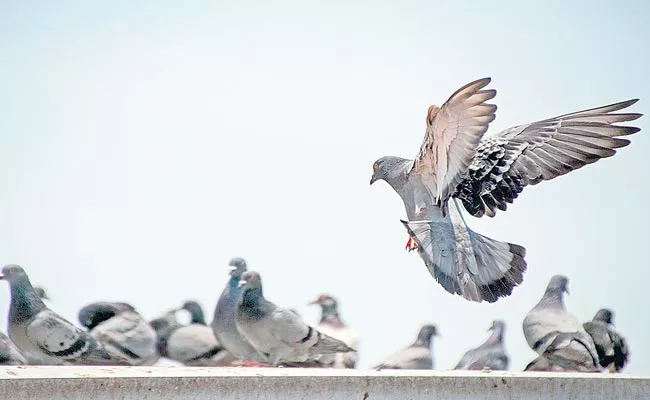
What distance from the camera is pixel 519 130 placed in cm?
958

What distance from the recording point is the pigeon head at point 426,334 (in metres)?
12.8

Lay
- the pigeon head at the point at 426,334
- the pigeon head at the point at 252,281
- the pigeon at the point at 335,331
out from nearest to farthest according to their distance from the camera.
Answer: the pigeon head at the point at 252,281
the pigeon at the point at 335,331
the pigeon head at the point at 426,334

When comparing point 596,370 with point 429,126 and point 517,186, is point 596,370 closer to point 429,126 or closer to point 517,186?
point 517,186

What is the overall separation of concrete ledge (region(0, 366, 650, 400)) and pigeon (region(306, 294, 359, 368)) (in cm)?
479

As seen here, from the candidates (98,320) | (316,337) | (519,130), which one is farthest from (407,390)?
(98,320)

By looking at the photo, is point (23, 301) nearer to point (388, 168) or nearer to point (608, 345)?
point (388, 168)

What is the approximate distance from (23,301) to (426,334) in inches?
182

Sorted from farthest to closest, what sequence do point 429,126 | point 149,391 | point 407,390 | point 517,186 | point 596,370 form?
point 596,370
point 517,186
point 429,126
point 407,390
point 149,391

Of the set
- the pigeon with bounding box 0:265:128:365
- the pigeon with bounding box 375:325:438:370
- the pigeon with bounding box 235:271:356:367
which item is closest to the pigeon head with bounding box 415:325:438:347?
the pigeon with bounding box 375:325:438:370

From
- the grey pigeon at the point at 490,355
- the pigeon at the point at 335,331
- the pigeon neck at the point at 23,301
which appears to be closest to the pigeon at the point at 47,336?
the pigeon neck at the point at 23,301

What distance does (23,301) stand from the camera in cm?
1076

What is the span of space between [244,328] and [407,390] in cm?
444

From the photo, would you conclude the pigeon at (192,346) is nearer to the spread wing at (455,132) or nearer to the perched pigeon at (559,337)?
the perched pigeon at (559,337)

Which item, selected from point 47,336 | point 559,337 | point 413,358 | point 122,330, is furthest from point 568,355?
point 47,336
